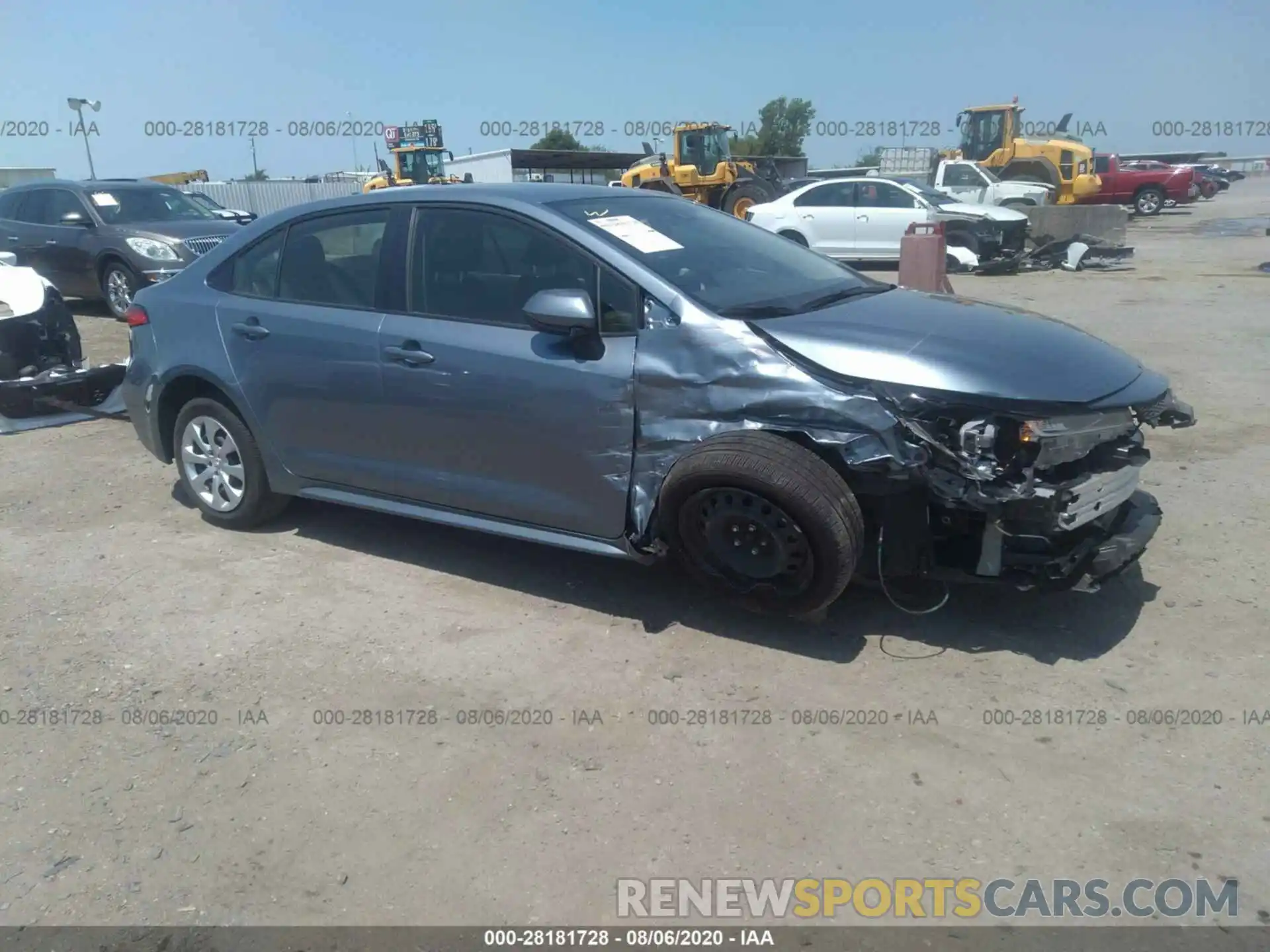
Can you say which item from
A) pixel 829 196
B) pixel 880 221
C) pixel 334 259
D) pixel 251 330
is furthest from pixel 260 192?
pixel 334 259

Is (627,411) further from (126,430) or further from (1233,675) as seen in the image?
(126,430)

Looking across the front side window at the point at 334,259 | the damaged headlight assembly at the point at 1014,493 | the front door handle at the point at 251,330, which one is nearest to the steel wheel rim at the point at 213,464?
the front door handle at the point at 251,330

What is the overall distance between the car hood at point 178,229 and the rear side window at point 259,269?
23.9 feet

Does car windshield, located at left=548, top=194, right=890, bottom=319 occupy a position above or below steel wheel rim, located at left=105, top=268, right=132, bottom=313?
above

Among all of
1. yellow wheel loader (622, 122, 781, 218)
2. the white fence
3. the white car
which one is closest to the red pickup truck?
yellow wheel loader (622, 122, 781, 218)

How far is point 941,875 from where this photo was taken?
2.68 metres

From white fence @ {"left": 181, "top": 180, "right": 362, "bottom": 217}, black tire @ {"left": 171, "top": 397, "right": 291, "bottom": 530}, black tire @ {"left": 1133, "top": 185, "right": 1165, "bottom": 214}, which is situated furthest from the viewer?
white fence @ {"left": 181, "top": 180, "right": 362, "bottom": 217}

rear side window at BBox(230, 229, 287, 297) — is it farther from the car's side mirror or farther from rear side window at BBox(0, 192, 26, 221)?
rear side window at BBox(0, 192, 26, 221)

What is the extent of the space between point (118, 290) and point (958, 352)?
11.1 meters

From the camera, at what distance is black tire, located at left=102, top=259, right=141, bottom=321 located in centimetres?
1150

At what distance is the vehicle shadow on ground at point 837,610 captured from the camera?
3.83 m

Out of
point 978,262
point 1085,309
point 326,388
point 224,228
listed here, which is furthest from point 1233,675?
point 978,262

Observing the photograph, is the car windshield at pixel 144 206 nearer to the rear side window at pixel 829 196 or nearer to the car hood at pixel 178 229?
the car hood at pixel 178 229

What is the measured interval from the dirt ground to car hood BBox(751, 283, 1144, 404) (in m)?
1.01
